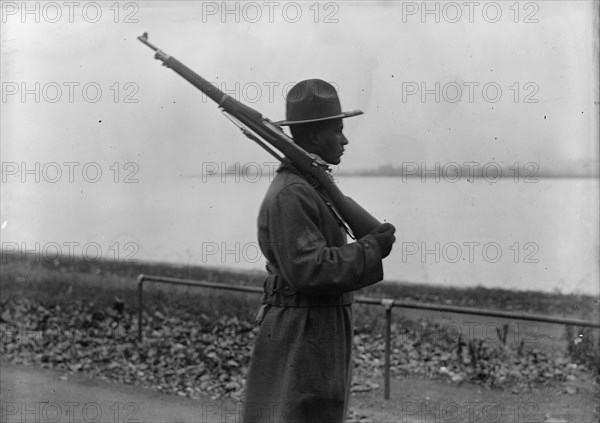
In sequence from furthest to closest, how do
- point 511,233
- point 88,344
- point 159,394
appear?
point 88,344 → point 511,233 → point 159,394

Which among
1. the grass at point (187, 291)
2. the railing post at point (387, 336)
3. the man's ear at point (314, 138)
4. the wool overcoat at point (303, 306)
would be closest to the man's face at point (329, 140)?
the man's ear at point (314, 138)

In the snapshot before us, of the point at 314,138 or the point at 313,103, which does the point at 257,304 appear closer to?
the point at 314,138

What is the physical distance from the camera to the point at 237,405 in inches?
264

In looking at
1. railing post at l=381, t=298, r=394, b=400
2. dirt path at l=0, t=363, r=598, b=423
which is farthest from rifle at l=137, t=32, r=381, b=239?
dirt path at l=0, t=363, r=598, b=423

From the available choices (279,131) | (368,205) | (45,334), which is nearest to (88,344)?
(45,334)

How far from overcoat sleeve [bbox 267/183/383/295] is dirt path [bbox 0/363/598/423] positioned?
3153 mm

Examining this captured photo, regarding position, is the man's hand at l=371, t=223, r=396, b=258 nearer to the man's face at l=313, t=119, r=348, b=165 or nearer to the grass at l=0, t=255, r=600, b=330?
the man's face at l=313, t=119, r=348, b=165

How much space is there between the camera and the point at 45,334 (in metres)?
8.62

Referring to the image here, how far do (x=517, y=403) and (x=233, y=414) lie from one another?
2.13 m

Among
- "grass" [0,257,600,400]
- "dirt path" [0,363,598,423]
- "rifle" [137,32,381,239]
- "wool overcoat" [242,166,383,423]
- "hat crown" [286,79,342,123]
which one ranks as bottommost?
"dirt path" [0,363,598,423]

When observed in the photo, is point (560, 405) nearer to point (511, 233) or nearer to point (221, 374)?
point (511, 233)

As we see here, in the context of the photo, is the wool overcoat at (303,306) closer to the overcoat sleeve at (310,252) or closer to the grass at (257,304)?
the overcoat sleeve at (310,252)

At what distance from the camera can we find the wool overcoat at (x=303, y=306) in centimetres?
339

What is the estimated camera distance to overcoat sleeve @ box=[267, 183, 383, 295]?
11.0 ft
